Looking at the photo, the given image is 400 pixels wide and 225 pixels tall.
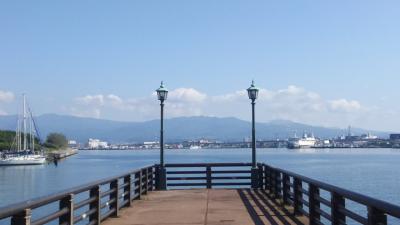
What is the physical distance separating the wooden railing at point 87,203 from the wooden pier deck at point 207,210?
0.37 metres

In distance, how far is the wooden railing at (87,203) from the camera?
23.0 ft

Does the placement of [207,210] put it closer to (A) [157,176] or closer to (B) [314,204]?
(B) [314,204]

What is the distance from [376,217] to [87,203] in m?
5.92

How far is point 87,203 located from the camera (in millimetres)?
11148

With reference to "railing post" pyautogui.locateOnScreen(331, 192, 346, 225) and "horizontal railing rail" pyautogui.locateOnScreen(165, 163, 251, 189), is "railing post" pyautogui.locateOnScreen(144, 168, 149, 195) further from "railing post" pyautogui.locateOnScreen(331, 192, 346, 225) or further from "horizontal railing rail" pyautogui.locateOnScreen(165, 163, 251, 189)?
"railing post" pyautogui.locateOnScreen(331, 192, 346, 225)

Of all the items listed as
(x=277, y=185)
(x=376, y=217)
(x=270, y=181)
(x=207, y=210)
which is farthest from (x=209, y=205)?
(x=376, y=217)

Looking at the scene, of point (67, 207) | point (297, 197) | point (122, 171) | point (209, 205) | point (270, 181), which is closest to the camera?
point (67, 207)

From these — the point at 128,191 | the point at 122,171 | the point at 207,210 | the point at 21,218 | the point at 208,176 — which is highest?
the point at 21,218

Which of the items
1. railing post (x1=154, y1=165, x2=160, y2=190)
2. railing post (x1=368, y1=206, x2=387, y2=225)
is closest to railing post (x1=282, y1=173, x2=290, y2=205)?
railing post (x1=154, y1=165, x2=160, y2=190)

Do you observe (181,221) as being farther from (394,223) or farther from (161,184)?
(394,223)

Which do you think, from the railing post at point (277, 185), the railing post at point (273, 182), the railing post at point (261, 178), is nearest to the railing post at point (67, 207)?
the railing post at point (277, 185)

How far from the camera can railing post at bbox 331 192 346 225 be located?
371 inches

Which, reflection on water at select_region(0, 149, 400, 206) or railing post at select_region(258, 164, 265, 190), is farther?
reflection on water at select_region(0, 149, 400, 206)

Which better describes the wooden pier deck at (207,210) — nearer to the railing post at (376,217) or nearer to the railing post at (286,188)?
the railing post at (286,188)
